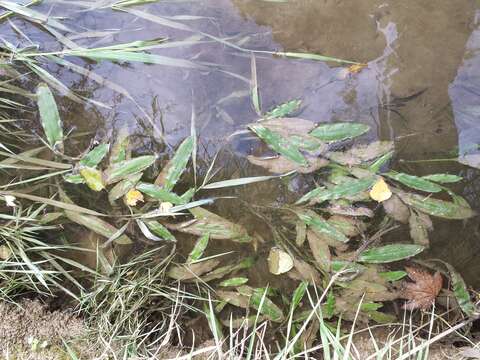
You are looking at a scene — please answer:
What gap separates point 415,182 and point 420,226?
0.59ft

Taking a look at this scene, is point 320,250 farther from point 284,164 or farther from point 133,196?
point 133,196

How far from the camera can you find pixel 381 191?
162 centimetres

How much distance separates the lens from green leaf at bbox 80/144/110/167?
65.1 inches

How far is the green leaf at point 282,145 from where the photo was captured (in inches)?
63.8

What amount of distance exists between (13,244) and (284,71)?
129cm

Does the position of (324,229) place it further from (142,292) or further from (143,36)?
(143,36)

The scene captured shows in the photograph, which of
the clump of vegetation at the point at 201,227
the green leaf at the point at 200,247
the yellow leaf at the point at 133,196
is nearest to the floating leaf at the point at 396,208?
the clump of vegetation at the point at 201,227

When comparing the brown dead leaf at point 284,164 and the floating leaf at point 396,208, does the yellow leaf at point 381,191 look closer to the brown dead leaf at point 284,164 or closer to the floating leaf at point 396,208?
the floating leaf at point 396,208

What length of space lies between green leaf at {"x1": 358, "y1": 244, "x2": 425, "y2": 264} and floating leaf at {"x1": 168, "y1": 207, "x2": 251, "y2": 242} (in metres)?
0.50

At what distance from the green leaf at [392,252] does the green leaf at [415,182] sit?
234 mm

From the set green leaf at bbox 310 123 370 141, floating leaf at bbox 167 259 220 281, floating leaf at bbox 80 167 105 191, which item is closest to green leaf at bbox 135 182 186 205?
floating leaf at bbox 80 167 105 191

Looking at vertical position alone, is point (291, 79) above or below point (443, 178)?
above

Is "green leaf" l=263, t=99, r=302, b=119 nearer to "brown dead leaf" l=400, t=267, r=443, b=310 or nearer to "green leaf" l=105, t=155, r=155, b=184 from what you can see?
"green leaf" l=105, t=155, r=155, b=184

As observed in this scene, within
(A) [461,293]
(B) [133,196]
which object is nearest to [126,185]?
(B) [133,196]
